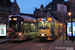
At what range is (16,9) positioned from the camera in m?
51.2

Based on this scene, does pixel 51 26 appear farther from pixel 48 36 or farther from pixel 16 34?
pixel 16 34

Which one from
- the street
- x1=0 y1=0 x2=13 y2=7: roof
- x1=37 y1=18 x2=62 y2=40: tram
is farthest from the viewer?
x1=0 y1=0 x2=13 y2=7: roof

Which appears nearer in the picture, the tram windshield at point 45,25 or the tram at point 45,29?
the tram at point 45,29

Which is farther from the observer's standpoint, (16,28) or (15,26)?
(15,26)

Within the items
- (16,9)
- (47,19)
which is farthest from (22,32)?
(16,9)

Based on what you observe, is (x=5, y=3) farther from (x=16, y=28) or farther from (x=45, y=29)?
(x=45, y=29)

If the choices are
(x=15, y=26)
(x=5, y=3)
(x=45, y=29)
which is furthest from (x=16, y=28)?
(x=5, y=3)

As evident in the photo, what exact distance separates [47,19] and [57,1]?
53.3 meters

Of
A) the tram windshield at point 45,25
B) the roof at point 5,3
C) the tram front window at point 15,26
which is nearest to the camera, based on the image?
the tram front window at point 15,26

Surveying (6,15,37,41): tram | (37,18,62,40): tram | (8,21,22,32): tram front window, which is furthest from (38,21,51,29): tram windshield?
(8,21,22,32): tram front window

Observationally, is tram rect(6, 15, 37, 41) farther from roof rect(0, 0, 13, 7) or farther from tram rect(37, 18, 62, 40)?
roof rect(0, 0, 13, 7)

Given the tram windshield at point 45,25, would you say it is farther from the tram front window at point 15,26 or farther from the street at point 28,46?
the tram front window at point 15,26

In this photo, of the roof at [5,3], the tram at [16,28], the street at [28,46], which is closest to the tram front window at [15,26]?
the tram at [16,28]

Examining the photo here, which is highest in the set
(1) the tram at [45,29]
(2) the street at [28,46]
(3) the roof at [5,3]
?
(3) the roof at [5,3]
